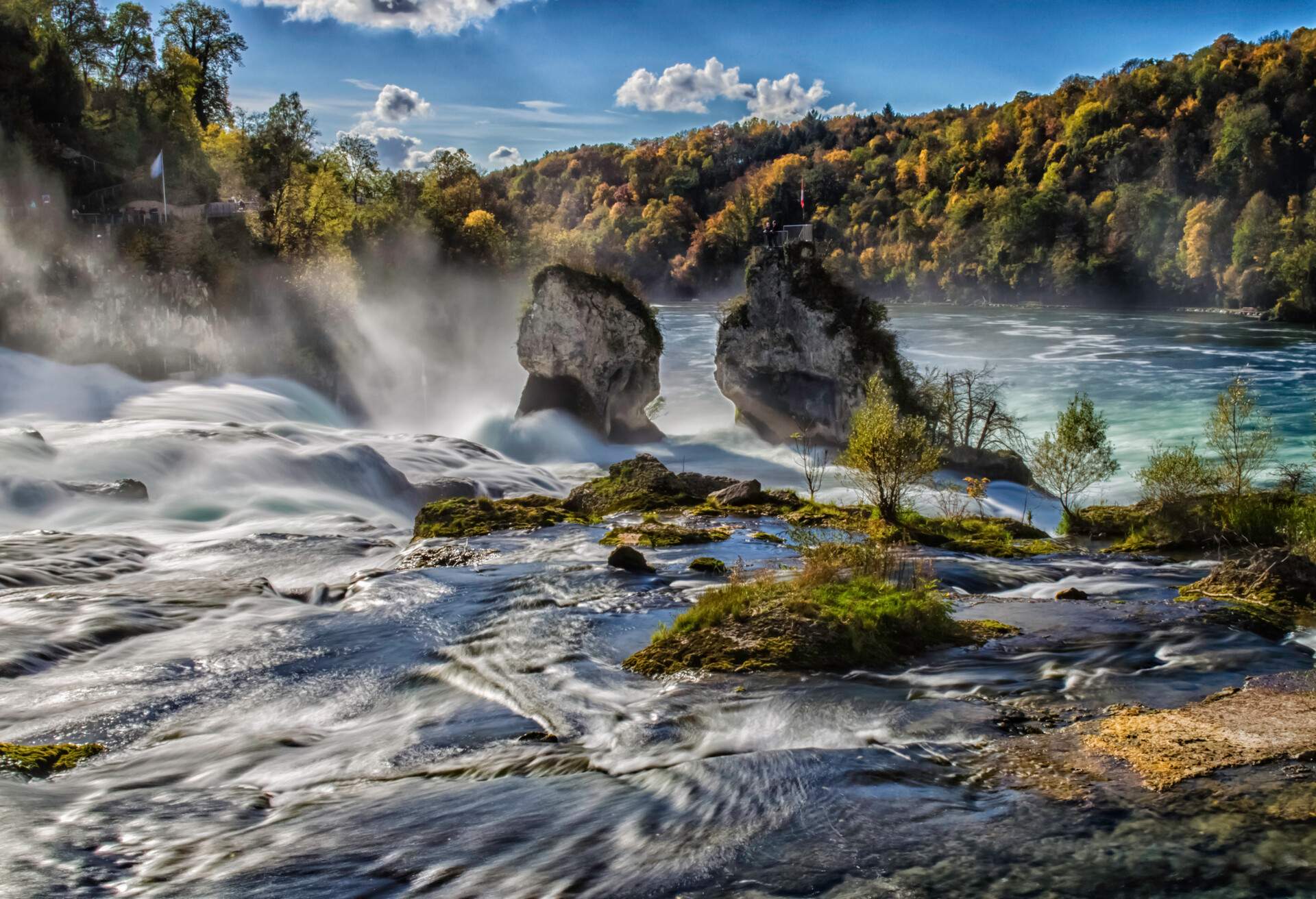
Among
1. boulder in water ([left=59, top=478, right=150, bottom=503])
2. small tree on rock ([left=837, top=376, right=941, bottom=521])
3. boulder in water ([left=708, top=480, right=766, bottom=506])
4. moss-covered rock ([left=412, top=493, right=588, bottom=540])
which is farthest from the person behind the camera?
boulder in water ([left=708, top=480, right=766, bottom=506])

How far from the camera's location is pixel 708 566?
59.4 ft

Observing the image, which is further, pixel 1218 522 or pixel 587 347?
pixel 587 347

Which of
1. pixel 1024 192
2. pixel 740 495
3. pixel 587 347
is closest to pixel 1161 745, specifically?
pixel 740 495

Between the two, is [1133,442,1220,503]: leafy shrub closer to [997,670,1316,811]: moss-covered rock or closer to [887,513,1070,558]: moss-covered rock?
[887,513,1070,558]: moss-covered rock

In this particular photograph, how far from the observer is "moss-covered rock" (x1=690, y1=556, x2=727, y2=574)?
58.9ft

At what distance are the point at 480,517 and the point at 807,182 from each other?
500 feet

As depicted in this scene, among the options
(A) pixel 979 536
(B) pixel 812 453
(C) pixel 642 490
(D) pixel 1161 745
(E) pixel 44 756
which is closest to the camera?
(D) pixel 1161 745

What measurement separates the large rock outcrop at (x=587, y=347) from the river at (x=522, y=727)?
24.9 metres

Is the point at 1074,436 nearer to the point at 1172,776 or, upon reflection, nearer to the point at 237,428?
the point at 1172,776

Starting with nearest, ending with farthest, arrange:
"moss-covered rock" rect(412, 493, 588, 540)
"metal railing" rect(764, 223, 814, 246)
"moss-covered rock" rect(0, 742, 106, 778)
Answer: "moss-covered rock" rect(0, 742, 106, 778) < "moss-covered rock" rect(412, 493, 588, 540) < "metal railing" rect(764, 223, 814, 246)

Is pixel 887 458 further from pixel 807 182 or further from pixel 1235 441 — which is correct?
pixel 807 182

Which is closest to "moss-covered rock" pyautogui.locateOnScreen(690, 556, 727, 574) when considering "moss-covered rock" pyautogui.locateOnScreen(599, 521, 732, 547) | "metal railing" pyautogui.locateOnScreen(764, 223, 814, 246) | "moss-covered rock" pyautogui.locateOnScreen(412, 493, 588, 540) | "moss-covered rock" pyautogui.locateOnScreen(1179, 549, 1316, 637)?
"moss-covered rock" pyautogui.locateOnScreen(599, 521, 732, 547)

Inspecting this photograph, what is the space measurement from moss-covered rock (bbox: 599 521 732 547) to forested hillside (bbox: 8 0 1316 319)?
2850 centimetres

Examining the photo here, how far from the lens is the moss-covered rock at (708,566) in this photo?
17953mm
